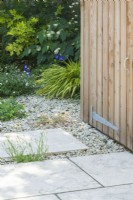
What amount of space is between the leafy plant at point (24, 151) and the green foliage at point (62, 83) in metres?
2.27

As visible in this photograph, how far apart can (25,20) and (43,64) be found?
914 millimetres

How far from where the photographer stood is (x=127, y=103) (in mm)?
5660

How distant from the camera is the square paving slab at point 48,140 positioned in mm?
5723

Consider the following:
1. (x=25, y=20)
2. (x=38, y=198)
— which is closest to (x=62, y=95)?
(x=25, y=20)

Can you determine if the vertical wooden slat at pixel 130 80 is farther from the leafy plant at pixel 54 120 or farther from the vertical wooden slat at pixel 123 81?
the leafy plant at pixel 54 120

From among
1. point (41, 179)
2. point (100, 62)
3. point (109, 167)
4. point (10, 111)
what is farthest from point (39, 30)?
point (41, 179)

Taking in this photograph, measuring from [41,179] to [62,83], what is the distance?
366cm

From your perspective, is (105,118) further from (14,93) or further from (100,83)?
(14,93)

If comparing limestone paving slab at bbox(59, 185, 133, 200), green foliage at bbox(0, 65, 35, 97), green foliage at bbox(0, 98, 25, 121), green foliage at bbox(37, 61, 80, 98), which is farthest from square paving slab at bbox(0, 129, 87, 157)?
green foliage at bbox(0, 65, 35, 97)

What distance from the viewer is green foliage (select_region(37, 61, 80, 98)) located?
26.8 feet

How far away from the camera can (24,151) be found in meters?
5.58

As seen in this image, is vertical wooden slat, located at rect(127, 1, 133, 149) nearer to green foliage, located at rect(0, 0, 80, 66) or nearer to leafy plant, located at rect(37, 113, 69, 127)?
leafy plant, located at rect(37, 113, 69, 127)

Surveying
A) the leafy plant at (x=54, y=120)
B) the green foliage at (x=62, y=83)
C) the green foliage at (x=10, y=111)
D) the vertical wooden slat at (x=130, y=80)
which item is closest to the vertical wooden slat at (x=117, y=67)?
the vertical wooden slat at (x=130, y=80)

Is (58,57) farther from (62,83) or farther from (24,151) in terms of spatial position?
(24,151)
